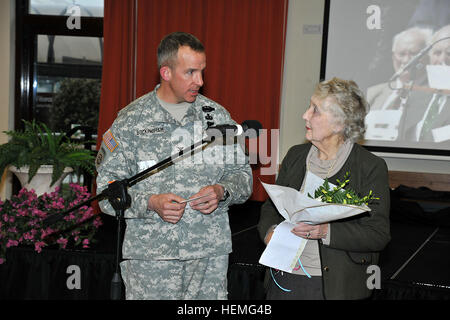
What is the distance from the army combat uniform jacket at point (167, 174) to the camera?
194 cm

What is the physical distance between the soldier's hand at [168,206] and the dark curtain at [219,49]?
10.5ft

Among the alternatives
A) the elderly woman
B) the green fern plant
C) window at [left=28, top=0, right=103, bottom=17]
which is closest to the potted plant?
the green fern plant

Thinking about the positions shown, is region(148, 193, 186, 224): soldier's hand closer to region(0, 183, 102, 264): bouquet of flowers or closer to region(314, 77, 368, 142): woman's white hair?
region(314, 77, 368, 142): woman's white hair

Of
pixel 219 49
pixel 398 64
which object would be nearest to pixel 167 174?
pixel 219 49

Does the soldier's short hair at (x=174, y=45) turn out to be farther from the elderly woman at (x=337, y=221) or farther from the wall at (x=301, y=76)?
the wall at (x=301, y=76)

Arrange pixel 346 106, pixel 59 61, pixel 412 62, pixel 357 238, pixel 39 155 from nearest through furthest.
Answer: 1. pixel 357 238
2. pixel 346 106
3. pixel 39 155
4. pixel 412 62
5. pixel 59 61

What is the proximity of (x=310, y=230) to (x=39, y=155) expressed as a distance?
239 cm

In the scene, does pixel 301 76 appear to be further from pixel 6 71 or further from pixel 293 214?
pixel 293 214

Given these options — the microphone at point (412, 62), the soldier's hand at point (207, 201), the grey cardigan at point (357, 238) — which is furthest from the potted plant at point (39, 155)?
the microphone at point (412, 62)

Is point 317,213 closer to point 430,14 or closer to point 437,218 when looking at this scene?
point 437,218

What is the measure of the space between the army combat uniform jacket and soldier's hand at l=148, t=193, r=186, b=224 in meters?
0.09

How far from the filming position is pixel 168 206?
178 cm
